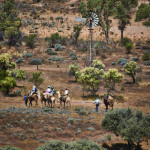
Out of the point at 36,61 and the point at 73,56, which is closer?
the point at 36,61

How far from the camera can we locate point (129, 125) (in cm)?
1620

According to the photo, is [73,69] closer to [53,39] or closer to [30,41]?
[53,39]

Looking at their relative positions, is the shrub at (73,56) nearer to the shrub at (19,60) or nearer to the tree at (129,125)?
the shrub at (19,60)

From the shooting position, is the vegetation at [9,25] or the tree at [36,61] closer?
the tree at [36,61]

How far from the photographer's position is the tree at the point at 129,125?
51.4ft

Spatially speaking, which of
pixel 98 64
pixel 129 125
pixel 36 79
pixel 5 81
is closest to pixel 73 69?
pixel 98 64

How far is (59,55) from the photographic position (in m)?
47.2

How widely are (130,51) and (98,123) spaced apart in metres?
30.4

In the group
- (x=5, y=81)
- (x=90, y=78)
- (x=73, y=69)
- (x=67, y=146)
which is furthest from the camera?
(x=73, y=69)

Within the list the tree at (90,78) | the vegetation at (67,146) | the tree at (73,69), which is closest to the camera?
the vegetation at (67,146)

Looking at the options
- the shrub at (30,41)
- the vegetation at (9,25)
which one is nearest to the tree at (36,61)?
the shrub at (30,41)

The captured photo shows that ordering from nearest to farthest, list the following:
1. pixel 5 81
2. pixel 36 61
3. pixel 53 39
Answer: pixel 5 81 < pixel 36 61 < pixel 53 39

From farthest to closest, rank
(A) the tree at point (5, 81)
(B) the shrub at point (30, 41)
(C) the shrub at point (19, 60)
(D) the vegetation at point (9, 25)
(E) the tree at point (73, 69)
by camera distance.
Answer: (D) the vegetation at point (9, 25), (B) the shrub at point (30, 41), (C) the shrub at point (19, 60), (E) the tree at point (73, 69), (A) the tree at point (5, 81)

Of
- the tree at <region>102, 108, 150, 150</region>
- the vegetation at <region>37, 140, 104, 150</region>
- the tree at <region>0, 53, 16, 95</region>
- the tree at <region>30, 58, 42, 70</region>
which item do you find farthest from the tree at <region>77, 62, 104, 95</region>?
the vegetation at <region>37, 140, 104, 150</region>
